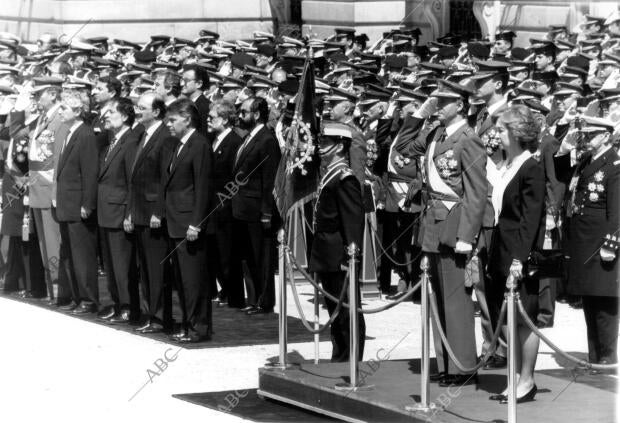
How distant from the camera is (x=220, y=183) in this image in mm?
16672

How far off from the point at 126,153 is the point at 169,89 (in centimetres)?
98

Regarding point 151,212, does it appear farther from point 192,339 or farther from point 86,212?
point 192,339

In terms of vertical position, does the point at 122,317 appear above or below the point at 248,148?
below

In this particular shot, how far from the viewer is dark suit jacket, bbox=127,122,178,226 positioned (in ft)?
48.7

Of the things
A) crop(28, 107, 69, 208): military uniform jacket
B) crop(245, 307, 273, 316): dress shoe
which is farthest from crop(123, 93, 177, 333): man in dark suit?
crop(28, 107, 69, 208): military uniform jacket

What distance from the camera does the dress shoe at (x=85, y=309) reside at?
53.2ft

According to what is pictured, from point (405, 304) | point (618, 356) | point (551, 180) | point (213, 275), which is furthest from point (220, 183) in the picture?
point (618, 356)

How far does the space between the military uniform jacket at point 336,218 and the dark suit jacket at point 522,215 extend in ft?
5.33

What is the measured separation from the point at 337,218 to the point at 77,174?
4.46 metres

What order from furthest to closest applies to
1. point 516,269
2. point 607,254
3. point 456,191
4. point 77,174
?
1. point 77,174
2. point 607,254
3. point 456,191
4. point 516,269

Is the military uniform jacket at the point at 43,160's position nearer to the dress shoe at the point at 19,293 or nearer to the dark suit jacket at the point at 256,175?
the dress shoe at the point at 19,293

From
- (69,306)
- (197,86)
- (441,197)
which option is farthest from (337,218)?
(197,86)

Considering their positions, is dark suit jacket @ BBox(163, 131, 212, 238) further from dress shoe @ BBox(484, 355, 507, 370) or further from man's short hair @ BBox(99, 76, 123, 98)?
dress shoe @ BBox(484, 355, 507, 370)

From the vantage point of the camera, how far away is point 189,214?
14.5 m
